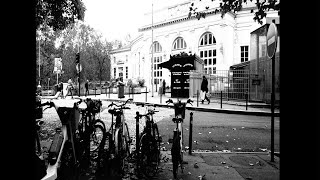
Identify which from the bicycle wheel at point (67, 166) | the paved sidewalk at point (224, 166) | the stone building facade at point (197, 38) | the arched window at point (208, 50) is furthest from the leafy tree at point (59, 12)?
the arched window at point (208, 50)

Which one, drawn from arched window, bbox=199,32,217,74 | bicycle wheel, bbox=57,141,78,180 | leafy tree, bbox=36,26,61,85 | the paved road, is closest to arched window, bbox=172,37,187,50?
arched window, bbox=199,32,217,74

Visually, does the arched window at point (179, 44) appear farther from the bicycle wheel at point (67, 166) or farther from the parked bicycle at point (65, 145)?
the bicycle wheel at point (67, 166)

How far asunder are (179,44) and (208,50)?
5733 mm

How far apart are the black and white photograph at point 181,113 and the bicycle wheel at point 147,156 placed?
2 centimetres

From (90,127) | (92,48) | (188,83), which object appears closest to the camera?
(90,127)

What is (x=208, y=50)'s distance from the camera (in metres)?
A: 37.4

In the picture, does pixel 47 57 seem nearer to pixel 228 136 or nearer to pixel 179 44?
pixel 179 44

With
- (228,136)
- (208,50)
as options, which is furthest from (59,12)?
(208,50)

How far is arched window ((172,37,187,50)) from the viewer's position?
133 ft

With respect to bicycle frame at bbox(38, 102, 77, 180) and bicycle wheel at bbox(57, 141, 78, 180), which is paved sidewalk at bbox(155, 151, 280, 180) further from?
bicycle frame at bbox(38, 102, 77, 180)
